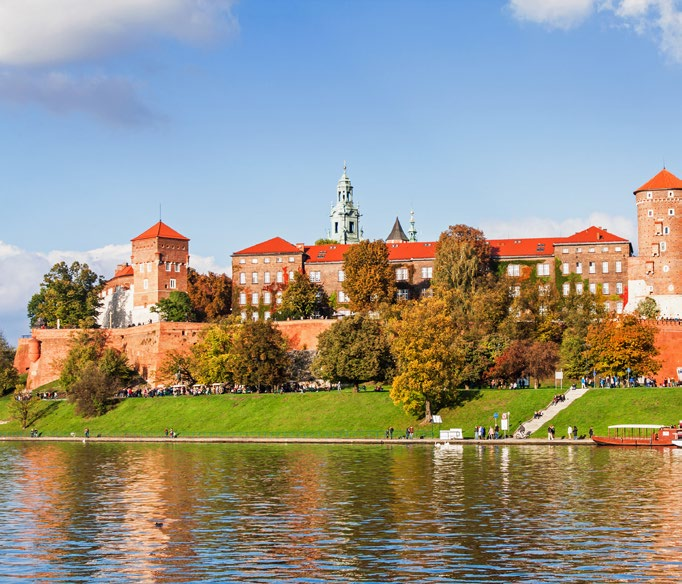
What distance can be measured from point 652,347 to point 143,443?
1346 inches

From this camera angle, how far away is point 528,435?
204 feet

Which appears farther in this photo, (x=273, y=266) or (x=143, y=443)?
(x=273, y=266)

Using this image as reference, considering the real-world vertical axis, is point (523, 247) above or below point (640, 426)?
above

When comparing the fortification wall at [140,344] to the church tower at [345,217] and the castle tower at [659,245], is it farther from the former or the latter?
the church tower at [345,217]

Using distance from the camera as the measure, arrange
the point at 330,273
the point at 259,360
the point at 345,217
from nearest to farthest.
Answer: the point at 259,360 < the point at 330,273 < the point at 345,217

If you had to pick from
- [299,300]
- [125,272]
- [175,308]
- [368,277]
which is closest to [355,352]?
[368,277]

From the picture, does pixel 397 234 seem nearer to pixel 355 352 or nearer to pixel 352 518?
pixel 355 352

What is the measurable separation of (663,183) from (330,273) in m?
31.8

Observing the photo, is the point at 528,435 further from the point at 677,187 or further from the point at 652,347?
the point at 677,187

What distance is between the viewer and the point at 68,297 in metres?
110

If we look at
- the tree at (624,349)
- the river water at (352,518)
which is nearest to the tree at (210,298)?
the tree at (624,349)

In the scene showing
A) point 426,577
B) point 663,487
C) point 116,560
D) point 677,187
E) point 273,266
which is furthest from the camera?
point 273,266

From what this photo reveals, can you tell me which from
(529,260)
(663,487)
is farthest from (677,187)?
(663,487)

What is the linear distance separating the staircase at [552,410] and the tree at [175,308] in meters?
43.7
